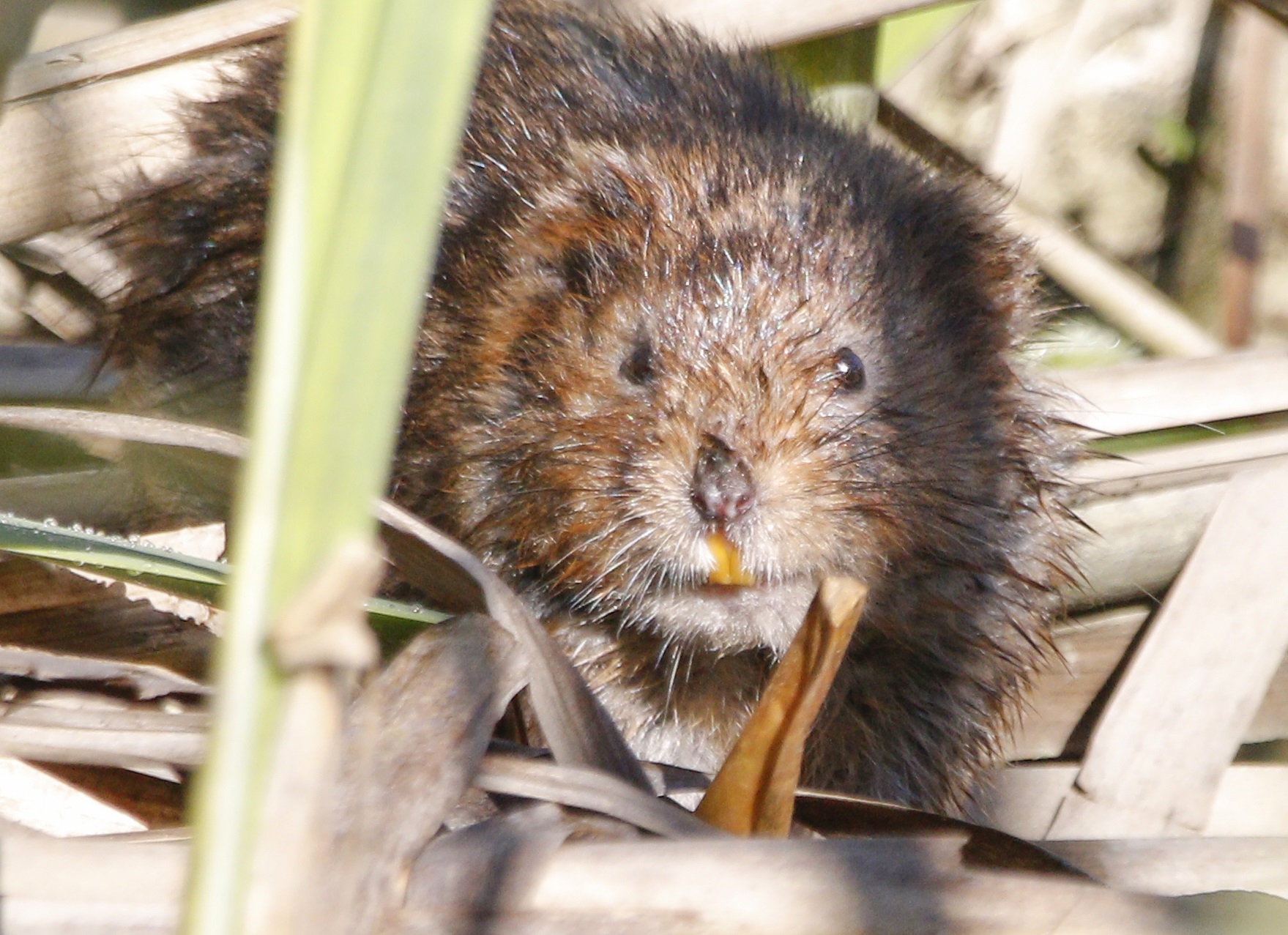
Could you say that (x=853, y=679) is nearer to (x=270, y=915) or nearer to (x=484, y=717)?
(x=484, y=717)

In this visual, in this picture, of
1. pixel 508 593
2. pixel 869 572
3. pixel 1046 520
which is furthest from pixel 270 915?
pixel 1046 520

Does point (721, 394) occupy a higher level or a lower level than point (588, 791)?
higher

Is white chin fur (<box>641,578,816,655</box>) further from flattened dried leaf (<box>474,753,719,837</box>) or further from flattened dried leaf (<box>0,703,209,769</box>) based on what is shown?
flattened dried leaf (<box>0,703,209,769</box>)

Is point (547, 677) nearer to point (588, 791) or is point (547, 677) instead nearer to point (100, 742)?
point (588, 791)

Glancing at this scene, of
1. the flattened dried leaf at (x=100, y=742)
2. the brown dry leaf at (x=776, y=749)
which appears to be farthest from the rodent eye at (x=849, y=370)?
the flattened dried leaf at (x=100, y=742)

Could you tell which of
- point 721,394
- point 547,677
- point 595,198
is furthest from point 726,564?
point 595,198

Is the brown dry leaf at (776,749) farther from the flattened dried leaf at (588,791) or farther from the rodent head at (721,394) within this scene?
the rodent head at (721,394)

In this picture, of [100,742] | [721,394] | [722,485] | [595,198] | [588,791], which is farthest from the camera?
[595,198]
